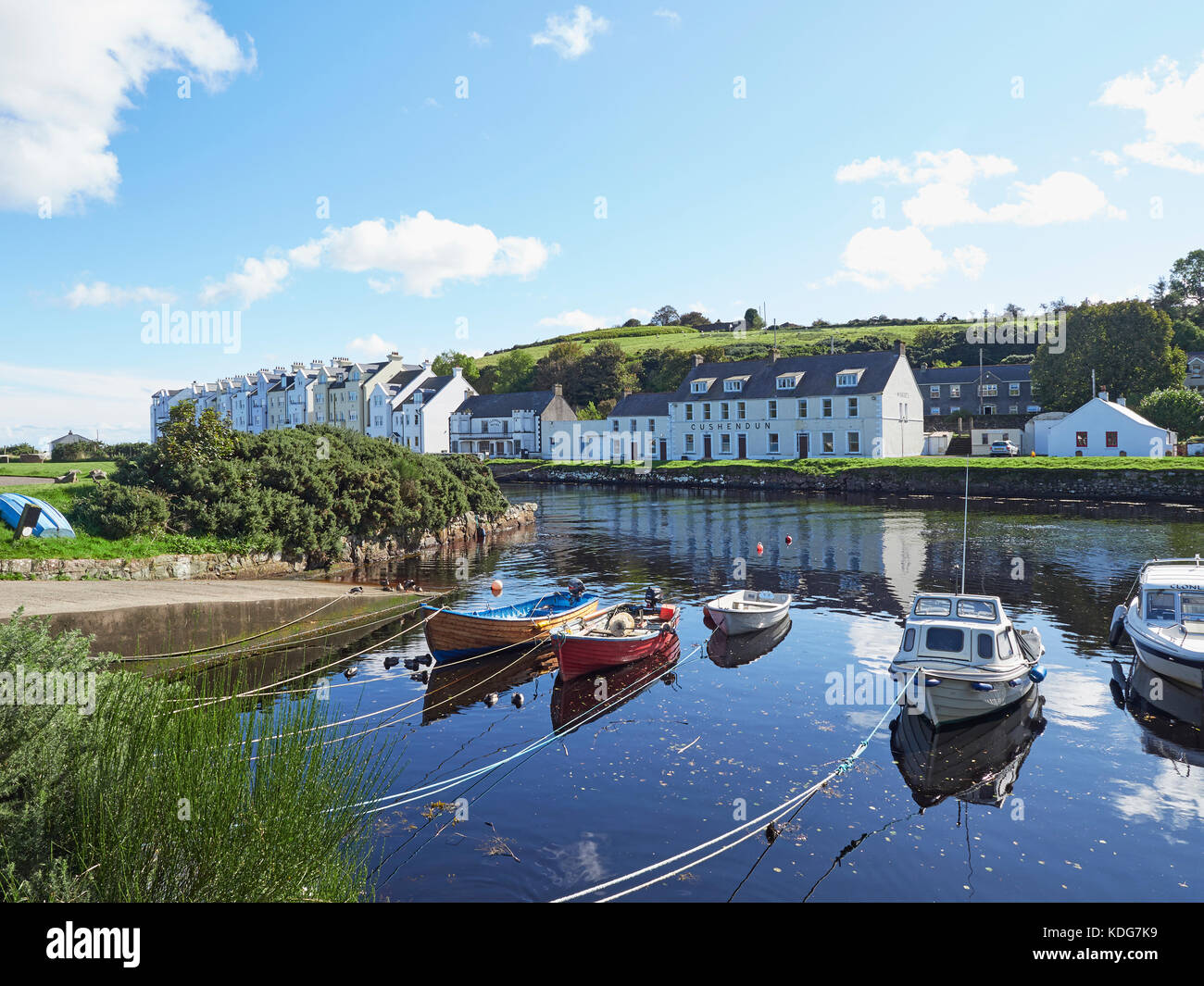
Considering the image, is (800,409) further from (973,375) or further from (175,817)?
(175,817)

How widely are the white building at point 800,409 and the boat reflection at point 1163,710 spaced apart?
58.6 metres

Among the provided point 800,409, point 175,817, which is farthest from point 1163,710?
point 800,409

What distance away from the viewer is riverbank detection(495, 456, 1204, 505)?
5731 centimetres

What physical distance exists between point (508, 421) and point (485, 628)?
87.8 meters

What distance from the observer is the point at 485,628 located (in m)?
21.9

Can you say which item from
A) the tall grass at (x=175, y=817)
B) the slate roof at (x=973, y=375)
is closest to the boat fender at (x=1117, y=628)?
the tall grass at (x=175, y=817)

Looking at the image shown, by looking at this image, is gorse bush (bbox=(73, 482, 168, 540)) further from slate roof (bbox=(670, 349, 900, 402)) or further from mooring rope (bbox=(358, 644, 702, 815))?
slate roof (bbox=(670, 349, 900, 402))

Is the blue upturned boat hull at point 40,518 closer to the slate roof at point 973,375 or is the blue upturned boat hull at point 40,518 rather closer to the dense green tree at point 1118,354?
the dense green tree at point 1118,354

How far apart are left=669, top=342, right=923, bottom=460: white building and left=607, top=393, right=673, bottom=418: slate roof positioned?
2963 millimetres

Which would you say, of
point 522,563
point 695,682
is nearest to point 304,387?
point 522,563

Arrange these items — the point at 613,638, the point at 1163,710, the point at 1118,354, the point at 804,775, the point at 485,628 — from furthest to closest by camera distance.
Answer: the point at 1118,354, the point at 485,628, the point at 613,638, the point at 1163,710, the point at 804,775

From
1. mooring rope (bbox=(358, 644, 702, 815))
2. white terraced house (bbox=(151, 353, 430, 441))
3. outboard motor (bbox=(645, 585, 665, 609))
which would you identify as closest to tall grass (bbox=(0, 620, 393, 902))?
mooring rope (bbox=(358, 644, 702, 815))

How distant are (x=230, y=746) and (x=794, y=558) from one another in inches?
1283
